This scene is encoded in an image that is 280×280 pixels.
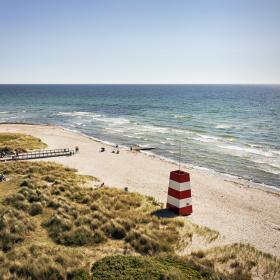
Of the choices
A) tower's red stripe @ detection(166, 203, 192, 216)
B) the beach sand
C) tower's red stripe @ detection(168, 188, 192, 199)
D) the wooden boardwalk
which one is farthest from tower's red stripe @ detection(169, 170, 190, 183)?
the wooden boardwalk

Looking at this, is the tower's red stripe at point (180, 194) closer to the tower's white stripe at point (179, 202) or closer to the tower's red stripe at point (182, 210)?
the tower's white stripe at point (179, 202)

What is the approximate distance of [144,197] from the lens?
19.5 m

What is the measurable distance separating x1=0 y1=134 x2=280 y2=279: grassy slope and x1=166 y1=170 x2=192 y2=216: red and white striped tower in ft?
3.19

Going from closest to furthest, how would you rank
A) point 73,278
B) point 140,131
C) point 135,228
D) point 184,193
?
point 73,278, point 135,228, point 184,193, point 140,131

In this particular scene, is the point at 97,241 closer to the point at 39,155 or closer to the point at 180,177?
the point at 180,177

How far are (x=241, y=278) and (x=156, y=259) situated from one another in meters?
2.56

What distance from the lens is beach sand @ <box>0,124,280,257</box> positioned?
51.1 feet

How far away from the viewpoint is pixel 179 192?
609 inches

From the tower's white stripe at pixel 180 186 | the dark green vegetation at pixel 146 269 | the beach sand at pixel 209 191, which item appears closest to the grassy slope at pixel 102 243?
the dark green vegetation at pixel 146 269

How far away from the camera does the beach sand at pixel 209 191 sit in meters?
15.6

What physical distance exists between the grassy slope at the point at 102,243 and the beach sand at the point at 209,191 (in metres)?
2.25

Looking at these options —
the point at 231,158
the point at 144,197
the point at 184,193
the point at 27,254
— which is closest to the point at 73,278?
the point at 27,254

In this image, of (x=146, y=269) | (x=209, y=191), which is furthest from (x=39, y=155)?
(x=146, y=269)

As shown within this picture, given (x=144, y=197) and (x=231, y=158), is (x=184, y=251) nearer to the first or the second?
(x=144, y=197)
